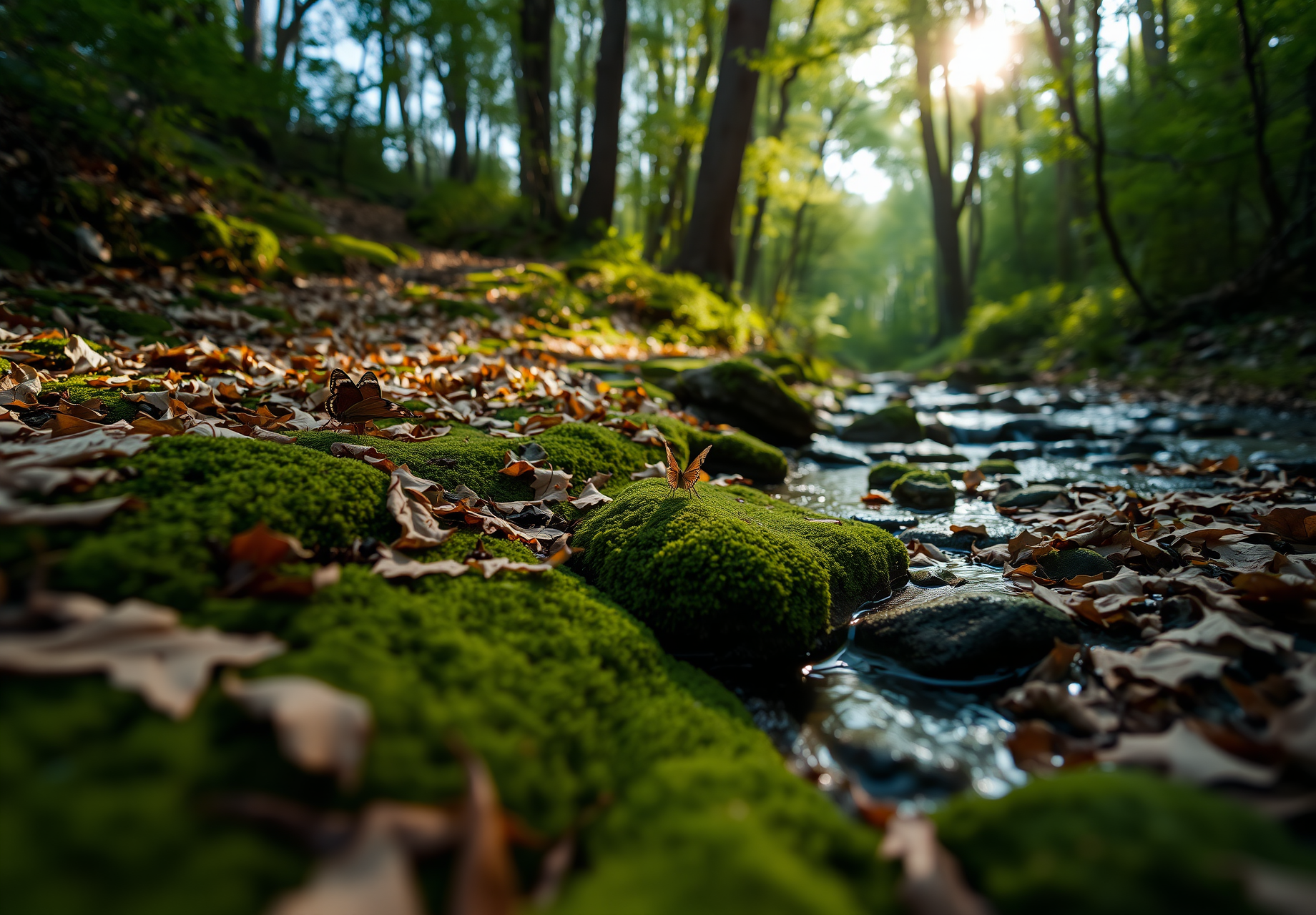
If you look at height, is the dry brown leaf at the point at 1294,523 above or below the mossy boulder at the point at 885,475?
above

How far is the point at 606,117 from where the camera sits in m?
12.2

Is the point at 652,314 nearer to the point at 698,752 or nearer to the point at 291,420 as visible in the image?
the point at 291,420

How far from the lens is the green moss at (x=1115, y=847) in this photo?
708 mm

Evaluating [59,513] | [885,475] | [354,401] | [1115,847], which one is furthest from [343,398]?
[885,475]

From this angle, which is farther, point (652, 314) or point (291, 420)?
point (652, 314)

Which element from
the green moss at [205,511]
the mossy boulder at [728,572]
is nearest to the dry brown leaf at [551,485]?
the mossy boulder at [728,572]

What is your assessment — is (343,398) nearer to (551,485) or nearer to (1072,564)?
(551,485)

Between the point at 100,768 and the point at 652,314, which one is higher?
→ the point at 652,314

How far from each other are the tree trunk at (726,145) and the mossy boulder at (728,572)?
A: 950 cm

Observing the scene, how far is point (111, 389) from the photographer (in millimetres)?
2340

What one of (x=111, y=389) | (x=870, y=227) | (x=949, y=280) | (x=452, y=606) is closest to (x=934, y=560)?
(x=452, y=606)

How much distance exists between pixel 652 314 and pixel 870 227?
149 ft

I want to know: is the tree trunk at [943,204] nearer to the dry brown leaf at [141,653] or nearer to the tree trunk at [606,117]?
the tree trunk at [606,117]

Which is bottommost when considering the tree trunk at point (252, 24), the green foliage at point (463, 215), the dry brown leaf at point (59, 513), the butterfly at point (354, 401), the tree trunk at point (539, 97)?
the dry brown leaf at point (59, 513)
